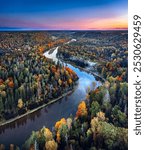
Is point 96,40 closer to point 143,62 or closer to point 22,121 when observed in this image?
point 143,62

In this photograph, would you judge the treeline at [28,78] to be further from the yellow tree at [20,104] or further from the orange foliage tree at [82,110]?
the orange foliage tree at [82,110]

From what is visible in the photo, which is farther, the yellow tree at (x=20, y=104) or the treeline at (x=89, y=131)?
the yellow tree at (x=20, y=104)

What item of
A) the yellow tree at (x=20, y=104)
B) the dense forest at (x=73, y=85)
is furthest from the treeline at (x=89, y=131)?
the yellow tree at (x=20, y=104)

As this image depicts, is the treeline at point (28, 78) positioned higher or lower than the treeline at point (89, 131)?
higher

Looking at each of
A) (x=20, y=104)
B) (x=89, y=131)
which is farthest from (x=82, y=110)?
(x=20, y=104)

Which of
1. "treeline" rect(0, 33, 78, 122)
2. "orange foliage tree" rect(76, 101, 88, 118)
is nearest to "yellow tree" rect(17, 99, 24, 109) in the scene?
"treeline" rect(0, 33, 78, 122)

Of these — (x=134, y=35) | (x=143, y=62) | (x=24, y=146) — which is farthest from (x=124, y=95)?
(x=24, y=146)
